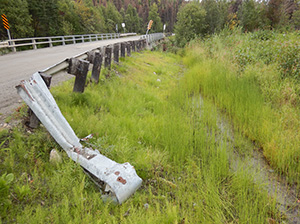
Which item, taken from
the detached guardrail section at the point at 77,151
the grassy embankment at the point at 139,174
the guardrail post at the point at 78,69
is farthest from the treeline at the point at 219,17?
the detached guardrail section at the point at 77,151

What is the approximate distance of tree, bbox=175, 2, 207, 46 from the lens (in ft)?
57.8

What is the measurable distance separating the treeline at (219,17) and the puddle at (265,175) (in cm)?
1511

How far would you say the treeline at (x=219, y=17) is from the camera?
1783cm

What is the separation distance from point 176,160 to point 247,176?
3.24 feet

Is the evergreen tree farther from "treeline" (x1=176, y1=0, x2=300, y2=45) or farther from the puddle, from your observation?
the puddle

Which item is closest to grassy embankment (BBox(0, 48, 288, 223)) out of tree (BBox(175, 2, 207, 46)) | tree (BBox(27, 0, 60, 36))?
tree (BBox(175, 2, 207, 46))

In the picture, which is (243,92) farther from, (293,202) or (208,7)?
(208,7)

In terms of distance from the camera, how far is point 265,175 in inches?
115

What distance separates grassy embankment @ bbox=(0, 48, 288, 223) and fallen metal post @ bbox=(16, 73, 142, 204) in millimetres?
132

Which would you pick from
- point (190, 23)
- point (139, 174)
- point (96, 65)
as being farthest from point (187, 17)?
point (139, 174)

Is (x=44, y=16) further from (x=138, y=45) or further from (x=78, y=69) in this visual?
(x=78, y=69)

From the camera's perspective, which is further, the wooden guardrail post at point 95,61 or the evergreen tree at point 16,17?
the evergreen tree at point 16,17

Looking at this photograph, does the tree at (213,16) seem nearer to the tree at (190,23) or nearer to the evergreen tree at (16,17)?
the tree at (190,23)

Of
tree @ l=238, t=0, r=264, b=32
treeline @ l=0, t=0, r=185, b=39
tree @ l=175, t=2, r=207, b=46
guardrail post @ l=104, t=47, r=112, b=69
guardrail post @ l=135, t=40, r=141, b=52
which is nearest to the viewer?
guardrail post @ l=104, t=47, r=112, b=69
